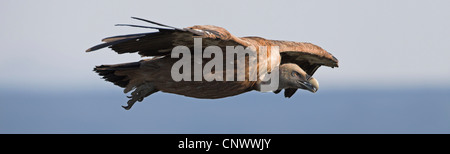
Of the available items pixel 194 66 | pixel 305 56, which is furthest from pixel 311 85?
pixel 194 66

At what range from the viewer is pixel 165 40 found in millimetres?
7410

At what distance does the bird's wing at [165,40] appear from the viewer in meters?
7.02

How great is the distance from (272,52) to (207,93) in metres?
1.09

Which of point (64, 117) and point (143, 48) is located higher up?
point (64, 117)

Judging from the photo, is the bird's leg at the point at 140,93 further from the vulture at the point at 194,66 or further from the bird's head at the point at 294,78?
the bird's head at the point at 294,78

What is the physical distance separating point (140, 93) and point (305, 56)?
2.65 metres

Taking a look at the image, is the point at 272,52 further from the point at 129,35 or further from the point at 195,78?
the point at 129,35

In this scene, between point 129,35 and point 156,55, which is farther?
point 156,55

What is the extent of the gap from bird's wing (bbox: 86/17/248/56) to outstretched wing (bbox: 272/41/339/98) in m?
1.42

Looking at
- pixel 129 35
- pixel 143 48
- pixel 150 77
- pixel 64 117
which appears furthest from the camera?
pixel 64 117

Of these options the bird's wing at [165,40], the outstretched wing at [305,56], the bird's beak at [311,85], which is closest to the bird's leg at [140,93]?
the bird's wing at [165,40]

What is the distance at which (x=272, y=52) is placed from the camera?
8523 millimetres

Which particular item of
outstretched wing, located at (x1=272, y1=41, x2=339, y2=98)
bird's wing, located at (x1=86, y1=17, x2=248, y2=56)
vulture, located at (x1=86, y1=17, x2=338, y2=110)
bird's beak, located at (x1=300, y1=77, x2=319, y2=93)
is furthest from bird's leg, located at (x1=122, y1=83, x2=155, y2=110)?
bird's beak, located at (x1=300, y1=77, x2=319, y2=93)

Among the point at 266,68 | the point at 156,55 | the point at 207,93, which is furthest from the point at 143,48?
the point at 266,68
